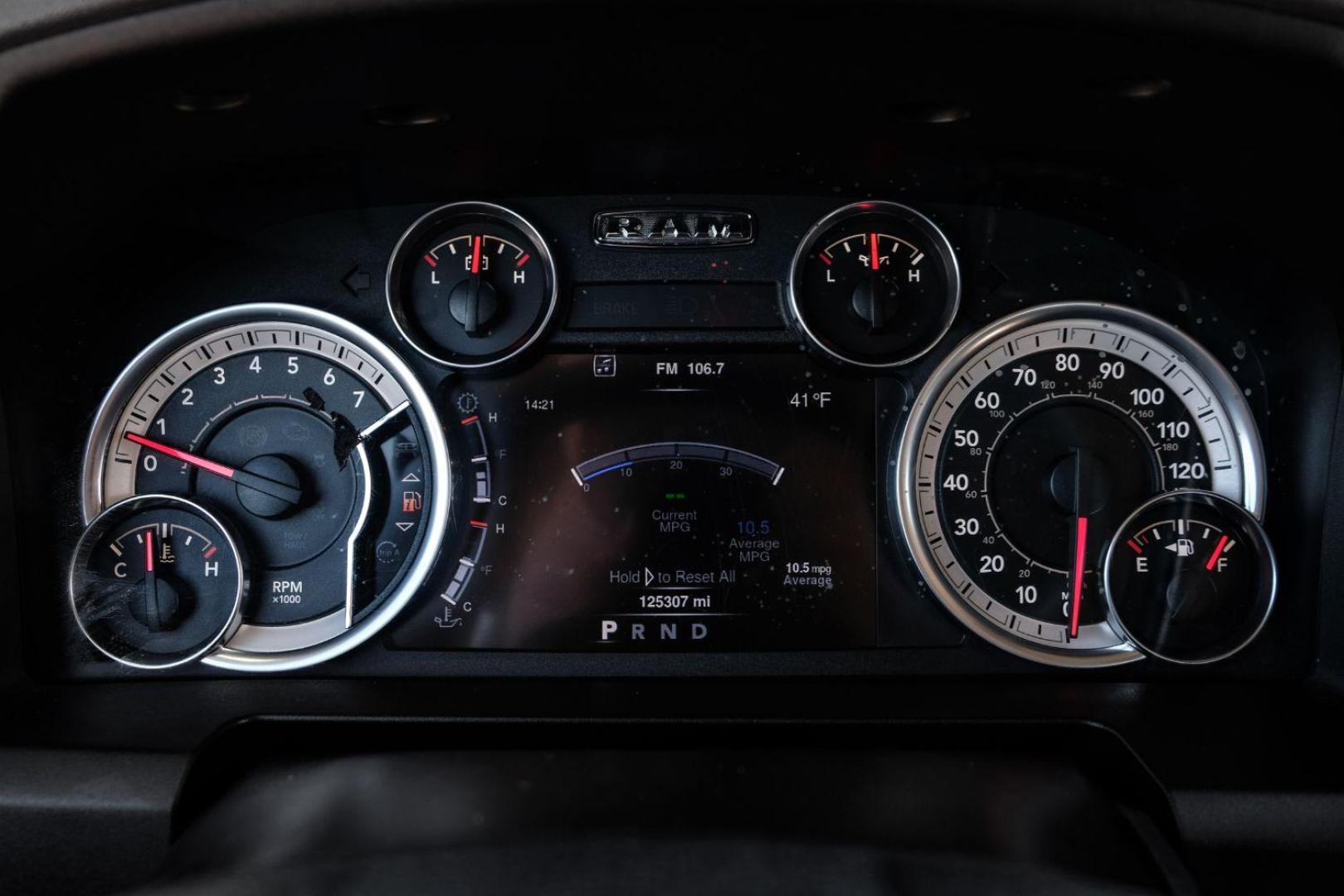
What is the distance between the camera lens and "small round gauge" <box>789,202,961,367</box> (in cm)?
260

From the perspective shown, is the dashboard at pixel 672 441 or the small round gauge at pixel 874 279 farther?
the small round gauge at pixel 874 279

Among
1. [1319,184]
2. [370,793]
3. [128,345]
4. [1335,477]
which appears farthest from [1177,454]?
A: [128,345]

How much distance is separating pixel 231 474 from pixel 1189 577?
204 centimetres

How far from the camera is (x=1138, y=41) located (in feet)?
6.05

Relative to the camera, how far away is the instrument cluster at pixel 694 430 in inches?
102

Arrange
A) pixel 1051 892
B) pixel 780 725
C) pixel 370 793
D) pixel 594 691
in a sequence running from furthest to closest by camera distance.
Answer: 1. pixel 594 691
2. pixel 780 725
3. pixel 370 793
4. pixel 1051 892

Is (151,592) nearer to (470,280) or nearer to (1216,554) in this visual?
(470,280)

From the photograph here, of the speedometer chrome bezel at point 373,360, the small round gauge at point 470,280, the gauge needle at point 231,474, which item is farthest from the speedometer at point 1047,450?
the gauge needle at point 231,474

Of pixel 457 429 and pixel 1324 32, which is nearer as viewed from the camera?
pixel 1324 32

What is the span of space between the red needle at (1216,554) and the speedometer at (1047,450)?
0.16 metres

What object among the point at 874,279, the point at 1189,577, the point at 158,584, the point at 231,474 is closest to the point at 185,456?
the point at 231,474

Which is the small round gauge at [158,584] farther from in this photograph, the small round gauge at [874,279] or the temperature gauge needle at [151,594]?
the small round gauge at [874,279]

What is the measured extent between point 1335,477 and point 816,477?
3.56 ft

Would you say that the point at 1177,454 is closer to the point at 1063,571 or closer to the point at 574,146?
the point at 1063,571
